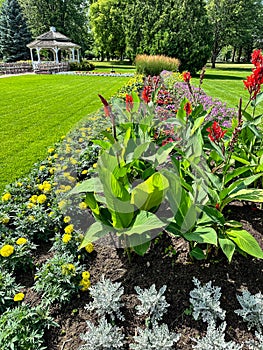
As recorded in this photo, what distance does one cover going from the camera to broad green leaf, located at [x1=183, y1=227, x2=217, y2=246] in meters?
1.62

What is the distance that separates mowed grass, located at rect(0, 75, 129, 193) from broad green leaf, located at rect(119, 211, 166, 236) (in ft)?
9.25

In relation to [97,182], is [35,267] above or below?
below

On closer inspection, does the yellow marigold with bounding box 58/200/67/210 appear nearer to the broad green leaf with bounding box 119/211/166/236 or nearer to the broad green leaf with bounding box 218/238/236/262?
the broad green leaf with bounding box 119/211/166/236

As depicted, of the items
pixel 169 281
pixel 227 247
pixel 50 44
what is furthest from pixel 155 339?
pixel 50 44

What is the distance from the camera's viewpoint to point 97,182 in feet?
6.41

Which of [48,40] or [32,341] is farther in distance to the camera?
[48,40]

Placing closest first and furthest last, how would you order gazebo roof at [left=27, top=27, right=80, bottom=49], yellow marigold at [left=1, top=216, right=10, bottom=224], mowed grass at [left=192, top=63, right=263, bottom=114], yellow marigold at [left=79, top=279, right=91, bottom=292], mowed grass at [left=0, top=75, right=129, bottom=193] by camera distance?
yellow marigold at [left=79, top=279, right=91, bottom=292]
yellow marigold at [left=1, top=216, right=10, bottom=224]
mowed grass at [left=0, top=75, right=129, bottom=193]
mowed grass at [left=192, top=63, right=263, bottom=114]
gazebo roof at [left=27, top=27, right=80, bottom=49]

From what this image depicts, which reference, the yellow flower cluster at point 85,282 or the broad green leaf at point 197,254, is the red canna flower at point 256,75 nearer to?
the broad green leaf at point 197,254

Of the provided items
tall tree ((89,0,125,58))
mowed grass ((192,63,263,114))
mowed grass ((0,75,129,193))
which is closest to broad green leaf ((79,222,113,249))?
mowed grass ((192,63,263,114))

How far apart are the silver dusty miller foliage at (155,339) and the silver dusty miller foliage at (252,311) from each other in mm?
430

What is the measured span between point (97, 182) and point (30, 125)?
5862 mm

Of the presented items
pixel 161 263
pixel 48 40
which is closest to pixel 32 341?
pixel 161 263

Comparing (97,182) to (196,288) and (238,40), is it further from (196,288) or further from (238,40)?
(238,40)

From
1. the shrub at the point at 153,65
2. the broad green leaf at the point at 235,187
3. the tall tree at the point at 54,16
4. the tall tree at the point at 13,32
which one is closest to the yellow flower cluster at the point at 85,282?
the broad green leaf at the point at 235,187
